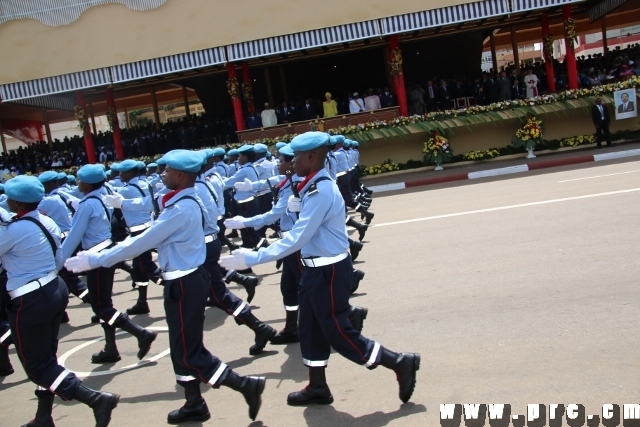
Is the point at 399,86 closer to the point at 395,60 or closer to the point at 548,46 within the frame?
the point at 395,60

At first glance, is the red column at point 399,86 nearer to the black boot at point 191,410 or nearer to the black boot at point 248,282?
the black boot at point 248,282

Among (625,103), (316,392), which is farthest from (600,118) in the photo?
(316,392)

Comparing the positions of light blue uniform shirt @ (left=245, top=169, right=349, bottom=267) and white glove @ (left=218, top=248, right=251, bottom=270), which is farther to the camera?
light blue uniform shirt @ (left=245, top=169, right=349, bottom=267)

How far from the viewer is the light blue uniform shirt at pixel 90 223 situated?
6.85 meters

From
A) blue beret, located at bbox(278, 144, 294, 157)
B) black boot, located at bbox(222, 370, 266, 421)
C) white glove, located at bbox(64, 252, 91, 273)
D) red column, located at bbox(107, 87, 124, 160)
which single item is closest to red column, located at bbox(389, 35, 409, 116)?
red column, located at bbox(107, 87, 124, 160)

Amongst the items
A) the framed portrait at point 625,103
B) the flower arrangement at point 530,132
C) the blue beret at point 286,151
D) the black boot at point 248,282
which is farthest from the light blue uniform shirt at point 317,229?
the framed portrait at point 625,103

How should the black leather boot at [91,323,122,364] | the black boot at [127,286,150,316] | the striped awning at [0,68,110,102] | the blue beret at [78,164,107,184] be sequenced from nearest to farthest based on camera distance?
1. the blue beret at [78,164,107,184]
2. the black leather boot at [91,323,122,364]
3. the black boot at [127,286,150,316]
4. the striped awning at [0,68,110,102]

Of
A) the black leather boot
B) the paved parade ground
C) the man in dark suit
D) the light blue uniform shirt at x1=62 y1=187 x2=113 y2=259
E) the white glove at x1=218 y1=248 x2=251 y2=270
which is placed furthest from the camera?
the man in dark suit

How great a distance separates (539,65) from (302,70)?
10.9 meters

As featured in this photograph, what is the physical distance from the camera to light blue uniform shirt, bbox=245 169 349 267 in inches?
196

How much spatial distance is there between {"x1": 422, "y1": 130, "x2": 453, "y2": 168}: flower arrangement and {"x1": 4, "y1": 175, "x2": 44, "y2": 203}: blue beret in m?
18.4

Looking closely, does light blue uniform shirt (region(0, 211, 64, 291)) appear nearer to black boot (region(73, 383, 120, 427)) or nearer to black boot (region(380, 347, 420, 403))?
A: black boot (region(73, 383, 120, 427))

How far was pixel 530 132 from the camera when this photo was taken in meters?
22.6

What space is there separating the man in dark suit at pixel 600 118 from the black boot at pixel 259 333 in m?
17.3
